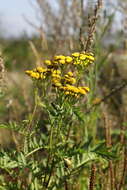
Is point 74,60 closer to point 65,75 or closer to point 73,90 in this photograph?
point 65,75

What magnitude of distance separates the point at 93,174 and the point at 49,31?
235 cm

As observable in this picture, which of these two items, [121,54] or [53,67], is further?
[121,54]

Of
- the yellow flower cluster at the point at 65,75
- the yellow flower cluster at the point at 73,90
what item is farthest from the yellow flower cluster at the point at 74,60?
the yellow flower cluster at the point at 73,90

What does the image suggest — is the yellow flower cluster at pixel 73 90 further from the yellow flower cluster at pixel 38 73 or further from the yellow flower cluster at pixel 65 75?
the yellow flower cluster at pixel 38 73

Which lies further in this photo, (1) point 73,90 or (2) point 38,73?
(2) point 38,73

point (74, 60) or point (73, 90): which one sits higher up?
point (74, 60)

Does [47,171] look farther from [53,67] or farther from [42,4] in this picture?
[42,4]

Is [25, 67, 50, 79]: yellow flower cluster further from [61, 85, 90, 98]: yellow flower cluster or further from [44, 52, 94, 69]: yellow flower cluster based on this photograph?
[61, 85, 90, 98]: yellow flower cluster

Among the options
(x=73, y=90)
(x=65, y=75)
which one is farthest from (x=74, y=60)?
(x=73, y=90)

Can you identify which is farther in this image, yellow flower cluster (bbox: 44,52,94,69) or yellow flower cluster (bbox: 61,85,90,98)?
yellow flower cluster (bbox: 44,52,94,69)

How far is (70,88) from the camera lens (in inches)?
58.6

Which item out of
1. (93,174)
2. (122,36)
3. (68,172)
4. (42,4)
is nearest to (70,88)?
(93,174)

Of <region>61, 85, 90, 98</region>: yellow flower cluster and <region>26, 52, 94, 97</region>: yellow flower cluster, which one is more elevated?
<region>26, 52, 94, 97</region>: yellow flower cluster

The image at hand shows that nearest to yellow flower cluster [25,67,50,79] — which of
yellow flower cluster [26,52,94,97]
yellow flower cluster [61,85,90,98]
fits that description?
yellow flower cluster [26,52,94,97]
